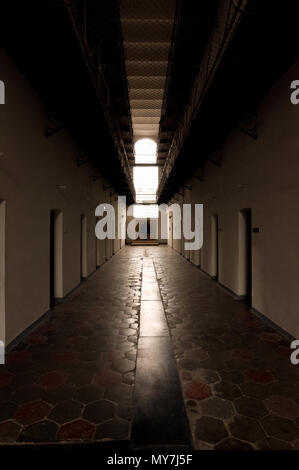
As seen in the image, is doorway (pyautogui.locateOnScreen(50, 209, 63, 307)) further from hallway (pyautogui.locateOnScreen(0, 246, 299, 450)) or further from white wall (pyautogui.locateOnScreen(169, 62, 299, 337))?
white wall (pyautogui.locateOnScreen(169, 62, 299, 337))

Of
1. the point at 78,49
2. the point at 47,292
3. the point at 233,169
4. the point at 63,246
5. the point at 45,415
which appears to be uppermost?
the point at 78,49

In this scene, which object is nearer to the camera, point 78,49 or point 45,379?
point 45,379

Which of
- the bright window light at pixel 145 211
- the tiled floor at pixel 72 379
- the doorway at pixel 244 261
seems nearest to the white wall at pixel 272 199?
the doorway at pixel 244 261

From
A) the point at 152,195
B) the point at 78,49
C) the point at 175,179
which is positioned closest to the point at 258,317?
the point at 78,49

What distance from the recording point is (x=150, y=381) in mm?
3510

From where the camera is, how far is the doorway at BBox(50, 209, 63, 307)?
284 inches

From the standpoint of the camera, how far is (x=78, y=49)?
151 inches

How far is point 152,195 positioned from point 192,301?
23886 mm

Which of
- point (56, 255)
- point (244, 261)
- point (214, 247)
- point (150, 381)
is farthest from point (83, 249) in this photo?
point (150, 381)

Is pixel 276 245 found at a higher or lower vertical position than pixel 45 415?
higher

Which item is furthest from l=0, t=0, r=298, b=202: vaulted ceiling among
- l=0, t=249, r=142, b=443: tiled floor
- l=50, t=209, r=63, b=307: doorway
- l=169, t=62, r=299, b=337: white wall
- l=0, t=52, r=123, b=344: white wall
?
l=0, t=249, r=142, b=443: tiled floor

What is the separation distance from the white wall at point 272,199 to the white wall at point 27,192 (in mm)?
4588

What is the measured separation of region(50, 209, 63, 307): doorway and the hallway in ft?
2.83

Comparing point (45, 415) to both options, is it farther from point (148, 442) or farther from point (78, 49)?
point (78, 49)
